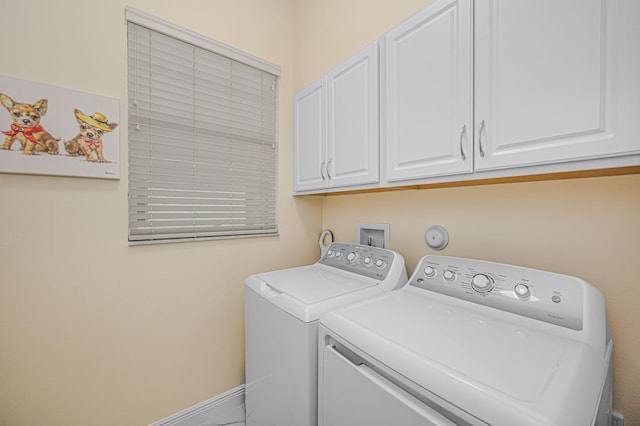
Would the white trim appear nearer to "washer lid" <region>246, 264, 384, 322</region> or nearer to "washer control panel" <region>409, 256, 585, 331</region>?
"washer lid" <region>246, 264, 384, 322</region>

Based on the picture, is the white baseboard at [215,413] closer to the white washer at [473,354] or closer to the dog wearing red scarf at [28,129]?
the white washer at [473,354]

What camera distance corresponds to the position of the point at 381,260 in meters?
1.41

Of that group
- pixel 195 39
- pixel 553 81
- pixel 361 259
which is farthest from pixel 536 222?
pixel 195 39

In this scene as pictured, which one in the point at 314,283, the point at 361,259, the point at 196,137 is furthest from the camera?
the point at 196,137

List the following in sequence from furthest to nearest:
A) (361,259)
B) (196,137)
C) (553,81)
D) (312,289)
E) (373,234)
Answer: (373,234) → (196,137) → (361,259) → (312,289) → (553,81)

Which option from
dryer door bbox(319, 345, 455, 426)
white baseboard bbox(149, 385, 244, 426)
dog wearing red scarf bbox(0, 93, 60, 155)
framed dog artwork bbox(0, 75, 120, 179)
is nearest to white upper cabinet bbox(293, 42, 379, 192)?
dryer door bbox(319, 345, 455, 426)

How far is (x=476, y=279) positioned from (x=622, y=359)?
506mm

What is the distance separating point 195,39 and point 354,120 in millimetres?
1120

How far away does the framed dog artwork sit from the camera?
1.12 metres

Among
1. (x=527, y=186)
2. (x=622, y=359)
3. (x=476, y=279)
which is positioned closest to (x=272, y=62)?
(x=527, y=186)

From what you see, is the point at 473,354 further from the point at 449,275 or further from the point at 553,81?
the point at 553,81

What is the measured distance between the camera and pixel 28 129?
115cm

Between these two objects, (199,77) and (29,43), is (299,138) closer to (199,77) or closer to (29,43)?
(199,77)

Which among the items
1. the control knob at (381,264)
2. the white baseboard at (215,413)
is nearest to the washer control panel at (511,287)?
the control knob at (381,264)
